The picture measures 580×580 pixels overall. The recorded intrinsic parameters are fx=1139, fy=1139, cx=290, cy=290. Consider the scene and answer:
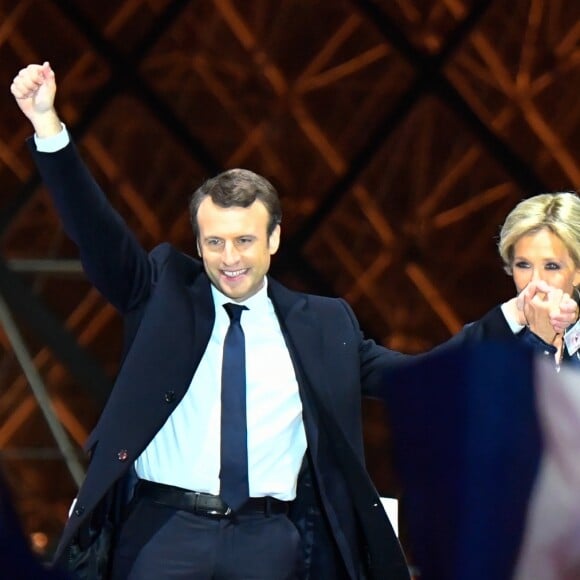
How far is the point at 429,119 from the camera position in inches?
140

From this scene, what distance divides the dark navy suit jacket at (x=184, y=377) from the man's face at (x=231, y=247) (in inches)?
2.0

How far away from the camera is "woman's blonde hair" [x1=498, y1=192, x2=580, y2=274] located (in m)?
1.81

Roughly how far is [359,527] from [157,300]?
0.46 meters

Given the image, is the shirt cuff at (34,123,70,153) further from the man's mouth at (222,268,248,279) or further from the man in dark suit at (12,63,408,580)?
the man's mouth at (222,268,248,279)

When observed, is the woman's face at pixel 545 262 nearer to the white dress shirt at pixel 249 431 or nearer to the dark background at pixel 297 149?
the white dress shirt at pixel 249 431

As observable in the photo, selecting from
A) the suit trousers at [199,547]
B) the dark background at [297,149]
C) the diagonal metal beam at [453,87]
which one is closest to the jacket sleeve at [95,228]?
the suit trousers at [199,547]

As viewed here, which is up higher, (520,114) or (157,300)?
(520,114)

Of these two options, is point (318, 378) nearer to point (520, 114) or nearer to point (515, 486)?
point (515, 486)

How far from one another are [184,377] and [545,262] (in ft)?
1.99

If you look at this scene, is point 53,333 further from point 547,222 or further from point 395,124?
point 547,222

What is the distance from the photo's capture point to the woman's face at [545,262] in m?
1.79

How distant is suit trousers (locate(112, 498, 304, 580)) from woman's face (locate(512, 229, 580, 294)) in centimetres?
56

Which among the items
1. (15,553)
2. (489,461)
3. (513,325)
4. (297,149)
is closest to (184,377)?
(513,325)

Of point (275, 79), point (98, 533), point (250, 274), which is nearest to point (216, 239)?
point (250, 274)
